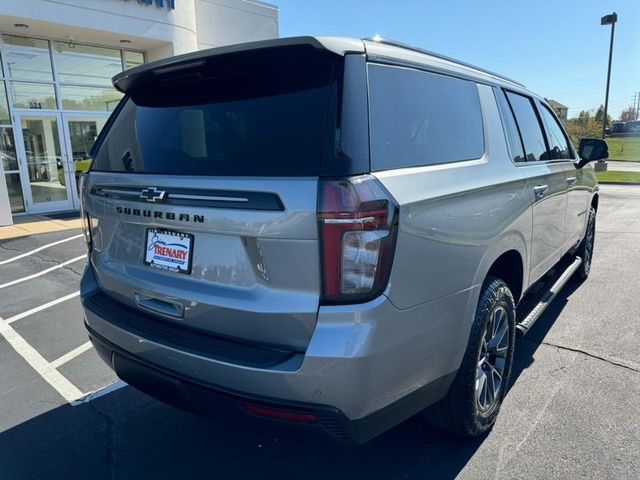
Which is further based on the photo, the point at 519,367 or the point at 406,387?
the point at 519,367

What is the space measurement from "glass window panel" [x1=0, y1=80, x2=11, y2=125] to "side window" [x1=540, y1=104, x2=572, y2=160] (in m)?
11.4

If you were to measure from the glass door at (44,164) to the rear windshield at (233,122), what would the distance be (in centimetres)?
1037

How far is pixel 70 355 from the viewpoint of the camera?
152 inches

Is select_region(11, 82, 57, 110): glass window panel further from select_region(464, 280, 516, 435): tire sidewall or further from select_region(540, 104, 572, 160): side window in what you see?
select_region(464, 280, 516, 435): tire sidewall

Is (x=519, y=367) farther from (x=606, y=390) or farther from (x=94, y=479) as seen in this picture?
(x=94, y=479)

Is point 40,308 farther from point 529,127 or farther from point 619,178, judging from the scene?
point 619,178

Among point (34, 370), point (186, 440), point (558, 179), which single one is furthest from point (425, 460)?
point (34, 370)

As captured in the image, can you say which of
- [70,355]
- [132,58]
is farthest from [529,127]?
[132,58]

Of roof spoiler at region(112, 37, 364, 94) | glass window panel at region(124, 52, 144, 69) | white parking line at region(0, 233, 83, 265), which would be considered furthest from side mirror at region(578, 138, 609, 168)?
glass window panel at region(124, 52, 144, 69)

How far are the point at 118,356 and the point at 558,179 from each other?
3.38 m

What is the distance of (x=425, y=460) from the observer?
8.34 ft

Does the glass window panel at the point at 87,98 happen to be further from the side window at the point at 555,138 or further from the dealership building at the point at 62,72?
the side window at the point at 555,138

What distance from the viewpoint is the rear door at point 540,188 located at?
328cm

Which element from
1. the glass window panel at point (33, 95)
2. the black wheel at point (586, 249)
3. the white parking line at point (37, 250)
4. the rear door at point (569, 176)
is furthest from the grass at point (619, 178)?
the glass window panel at point (33, 95)
